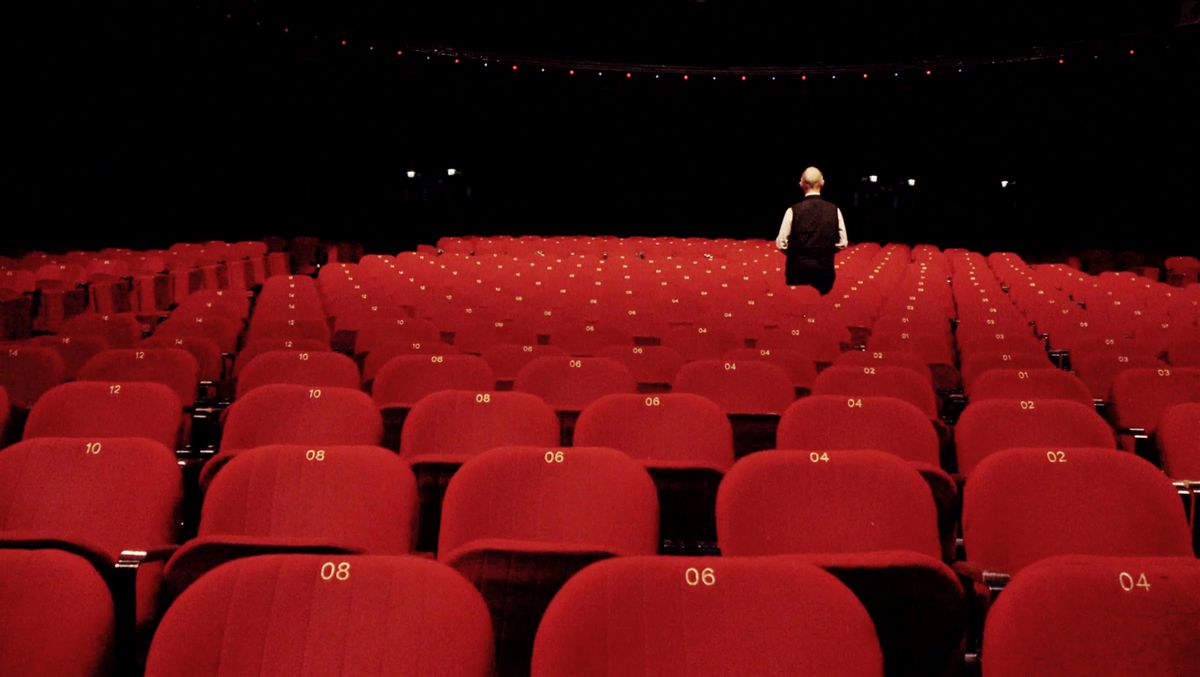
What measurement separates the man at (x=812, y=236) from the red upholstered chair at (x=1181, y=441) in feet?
15.0

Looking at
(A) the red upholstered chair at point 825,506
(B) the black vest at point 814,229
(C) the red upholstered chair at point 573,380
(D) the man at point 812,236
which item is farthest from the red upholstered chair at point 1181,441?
(B) the black vest at point 814,229

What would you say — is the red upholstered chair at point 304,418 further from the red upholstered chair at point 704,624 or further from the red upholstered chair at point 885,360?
the red upholstered chair at point 885,360

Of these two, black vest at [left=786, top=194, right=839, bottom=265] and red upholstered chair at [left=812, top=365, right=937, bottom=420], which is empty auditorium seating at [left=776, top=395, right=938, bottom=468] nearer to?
red upholstered chair at [left=812, top=365, right=937, bottom=420]

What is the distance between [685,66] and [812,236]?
1366cm

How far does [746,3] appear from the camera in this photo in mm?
20781

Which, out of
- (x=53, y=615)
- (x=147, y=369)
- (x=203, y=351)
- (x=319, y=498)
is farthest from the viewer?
(x=203, y=351)

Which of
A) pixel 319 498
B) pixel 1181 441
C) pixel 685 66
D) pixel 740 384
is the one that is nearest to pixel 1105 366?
pixel 1181 441

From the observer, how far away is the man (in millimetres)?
8133

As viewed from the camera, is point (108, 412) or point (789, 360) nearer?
point (108, 412)

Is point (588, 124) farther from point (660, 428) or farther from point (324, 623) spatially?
point (324, 623)

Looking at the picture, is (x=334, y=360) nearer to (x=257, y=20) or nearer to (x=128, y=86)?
(x=257, y=20)

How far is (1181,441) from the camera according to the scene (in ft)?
11.5

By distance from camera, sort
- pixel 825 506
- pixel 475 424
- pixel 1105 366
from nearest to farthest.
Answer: pixel 825 506 < pixel 475 424 < pixel 1105 366

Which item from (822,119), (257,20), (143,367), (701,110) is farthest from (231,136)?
(143,367)
